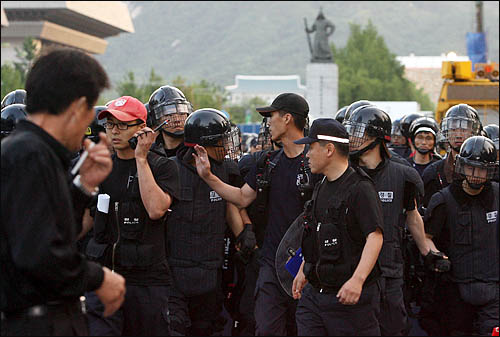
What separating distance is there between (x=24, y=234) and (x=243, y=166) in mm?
4426

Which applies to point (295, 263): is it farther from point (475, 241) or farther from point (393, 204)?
point (475, 241)

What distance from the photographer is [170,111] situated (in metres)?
7.33

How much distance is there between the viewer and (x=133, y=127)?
18.9 feet

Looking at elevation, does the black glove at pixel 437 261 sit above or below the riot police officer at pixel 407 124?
below

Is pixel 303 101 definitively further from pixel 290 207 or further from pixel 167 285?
pixel 167 285

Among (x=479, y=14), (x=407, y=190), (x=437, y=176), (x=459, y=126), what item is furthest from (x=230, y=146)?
(x=479, y=14)

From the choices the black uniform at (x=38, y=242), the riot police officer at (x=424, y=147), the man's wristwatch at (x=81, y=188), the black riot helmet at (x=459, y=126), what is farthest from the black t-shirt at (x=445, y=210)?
the black uniform at (x=38, y=242)

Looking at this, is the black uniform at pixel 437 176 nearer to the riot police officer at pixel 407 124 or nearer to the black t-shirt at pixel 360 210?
the black t-shirt at pixel 360 210

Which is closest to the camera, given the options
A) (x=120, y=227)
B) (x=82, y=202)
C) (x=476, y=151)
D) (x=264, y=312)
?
(x=82, y=202)

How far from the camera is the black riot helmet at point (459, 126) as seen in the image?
892cm

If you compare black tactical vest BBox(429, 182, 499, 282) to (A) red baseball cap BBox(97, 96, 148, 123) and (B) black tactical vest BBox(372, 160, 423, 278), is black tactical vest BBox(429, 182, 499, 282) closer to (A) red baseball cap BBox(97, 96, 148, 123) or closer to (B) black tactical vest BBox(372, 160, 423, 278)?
(B) black tactical vest BBox(372, 160, 423, 278)

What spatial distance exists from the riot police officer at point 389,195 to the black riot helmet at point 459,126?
219cm

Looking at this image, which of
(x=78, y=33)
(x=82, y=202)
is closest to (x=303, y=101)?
(x=82, y=202)

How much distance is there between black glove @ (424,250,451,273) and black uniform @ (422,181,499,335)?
9.6 inches
